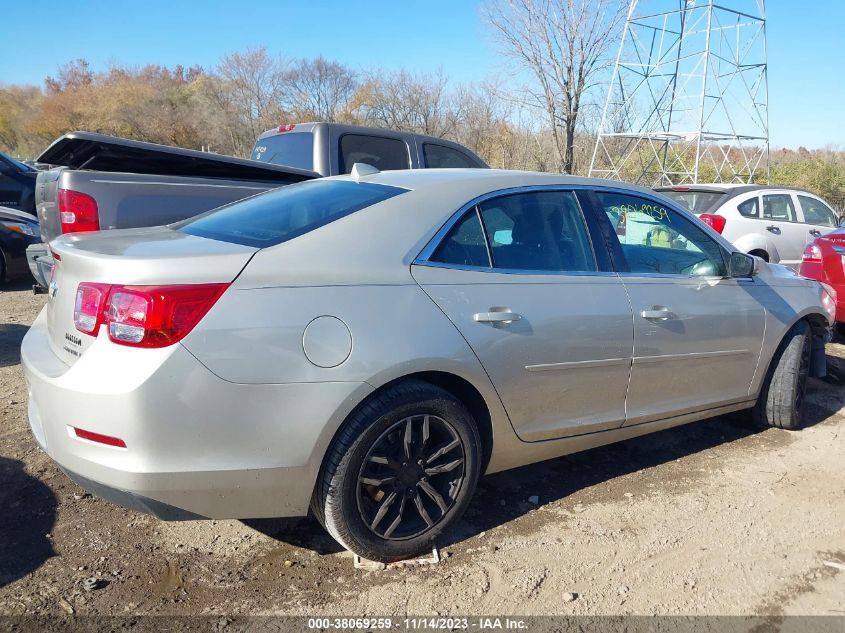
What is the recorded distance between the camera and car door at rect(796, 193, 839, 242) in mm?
9867

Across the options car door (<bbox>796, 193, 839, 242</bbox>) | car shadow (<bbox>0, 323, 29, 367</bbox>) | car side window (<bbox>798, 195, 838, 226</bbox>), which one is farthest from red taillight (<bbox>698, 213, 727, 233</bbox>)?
car shadow (<bbox>0, 323, 29, 367</bbox>)

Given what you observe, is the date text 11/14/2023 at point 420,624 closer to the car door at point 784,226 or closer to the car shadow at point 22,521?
the car shadow at point 22,521

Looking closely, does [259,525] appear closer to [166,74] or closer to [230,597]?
[230,597]

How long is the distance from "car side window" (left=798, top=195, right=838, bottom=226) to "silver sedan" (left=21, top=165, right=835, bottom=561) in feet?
24.2

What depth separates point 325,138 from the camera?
22.8 ft

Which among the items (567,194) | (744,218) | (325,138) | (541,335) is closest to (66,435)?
(541,335)

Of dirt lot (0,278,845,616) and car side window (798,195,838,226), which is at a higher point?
car side window (798,195,838,226)

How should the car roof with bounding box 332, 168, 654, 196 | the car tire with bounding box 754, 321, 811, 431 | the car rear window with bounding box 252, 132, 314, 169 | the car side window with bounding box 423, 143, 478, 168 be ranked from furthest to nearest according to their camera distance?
the car side window with bounding box 423, 143, 478, 168 → the car rear window with bounding box 252, 132, 314, 169 → the car tire with bounding box 754, 321, 811, 431 → the car roof with bounding box 332, 168, 654, 196

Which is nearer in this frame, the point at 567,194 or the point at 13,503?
the point at 13,503

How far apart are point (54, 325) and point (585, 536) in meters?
2.50

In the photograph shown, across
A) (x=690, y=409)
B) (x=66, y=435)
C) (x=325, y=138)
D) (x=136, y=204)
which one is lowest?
(x=690, y=409)

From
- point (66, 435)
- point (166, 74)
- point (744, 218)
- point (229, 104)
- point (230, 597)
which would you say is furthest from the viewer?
point (166, 74)

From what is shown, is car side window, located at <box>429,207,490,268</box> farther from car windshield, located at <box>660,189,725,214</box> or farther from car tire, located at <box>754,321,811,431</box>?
car windshield, located at <box>660,189,725,214</box>

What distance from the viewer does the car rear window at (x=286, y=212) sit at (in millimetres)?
2789
